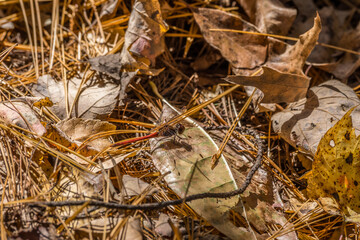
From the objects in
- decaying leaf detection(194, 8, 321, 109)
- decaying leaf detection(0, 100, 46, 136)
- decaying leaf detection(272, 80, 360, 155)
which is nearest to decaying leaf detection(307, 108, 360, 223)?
decaying leaf detection(272, 80, 360, 155)

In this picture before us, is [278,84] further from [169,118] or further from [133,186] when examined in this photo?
[133,186]

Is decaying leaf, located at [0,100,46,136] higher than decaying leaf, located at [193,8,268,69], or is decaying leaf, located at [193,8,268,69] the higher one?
decaying leaf, located at [193,8,268,69]

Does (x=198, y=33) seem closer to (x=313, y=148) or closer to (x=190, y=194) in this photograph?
(x=313, y=148)

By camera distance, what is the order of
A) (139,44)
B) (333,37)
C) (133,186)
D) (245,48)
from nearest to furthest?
(133,186)
(139,44)
(245,48)
(333,37)

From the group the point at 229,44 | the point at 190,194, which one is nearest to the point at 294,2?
the point at 229,44

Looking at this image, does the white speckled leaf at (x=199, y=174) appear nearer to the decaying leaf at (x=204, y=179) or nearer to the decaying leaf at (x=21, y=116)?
the decaying leaf at (x=204, y=179)

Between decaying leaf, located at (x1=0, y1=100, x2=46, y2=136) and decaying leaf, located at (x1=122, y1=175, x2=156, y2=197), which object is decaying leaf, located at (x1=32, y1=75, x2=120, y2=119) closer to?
decaying leaf, located at (x1=0, y1=100, x2=46, y2=136)

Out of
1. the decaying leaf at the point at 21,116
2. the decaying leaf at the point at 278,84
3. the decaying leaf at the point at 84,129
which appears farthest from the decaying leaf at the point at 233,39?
the decaying leaf at the point at 21,116

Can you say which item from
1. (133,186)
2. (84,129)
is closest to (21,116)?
(84,129)
